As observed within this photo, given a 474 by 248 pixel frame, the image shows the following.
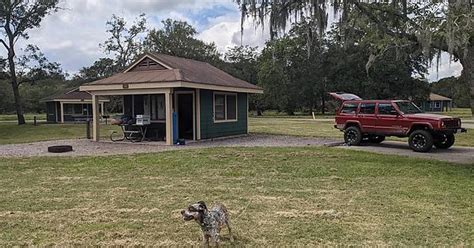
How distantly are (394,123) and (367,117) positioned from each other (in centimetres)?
97

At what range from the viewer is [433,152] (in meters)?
12.4

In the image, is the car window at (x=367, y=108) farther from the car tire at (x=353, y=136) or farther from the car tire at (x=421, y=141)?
the car tire at (x=421, y=141)

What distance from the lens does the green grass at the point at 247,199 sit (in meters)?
4.69

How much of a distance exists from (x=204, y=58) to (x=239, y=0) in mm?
36785

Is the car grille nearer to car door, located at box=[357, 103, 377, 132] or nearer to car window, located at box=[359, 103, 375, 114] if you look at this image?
car door, located at box=[357, 103, 377, 132]

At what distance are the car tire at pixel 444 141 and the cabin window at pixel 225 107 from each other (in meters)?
8.04

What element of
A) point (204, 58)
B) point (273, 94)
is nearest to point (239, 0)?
point (204, 58)

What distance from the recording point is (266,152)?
39.2 feet

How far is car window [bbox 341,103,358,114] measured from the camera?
14.4 metres

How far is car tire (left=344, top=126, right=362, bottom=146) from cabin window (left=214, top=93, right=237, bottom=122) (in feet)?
17.4

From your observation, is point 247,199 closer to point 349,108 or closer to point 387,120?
point 387,120

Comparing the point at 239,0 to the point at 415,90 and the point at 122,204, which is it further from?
the point at 415,90

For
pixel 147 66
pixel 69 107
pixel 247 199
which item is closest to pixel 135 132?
pixel 147 66

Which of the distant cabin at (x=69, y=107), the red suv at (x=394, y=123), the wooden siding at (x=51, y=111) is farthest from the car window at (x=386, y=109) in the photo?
the wooden siding at (x=51, y=111)
